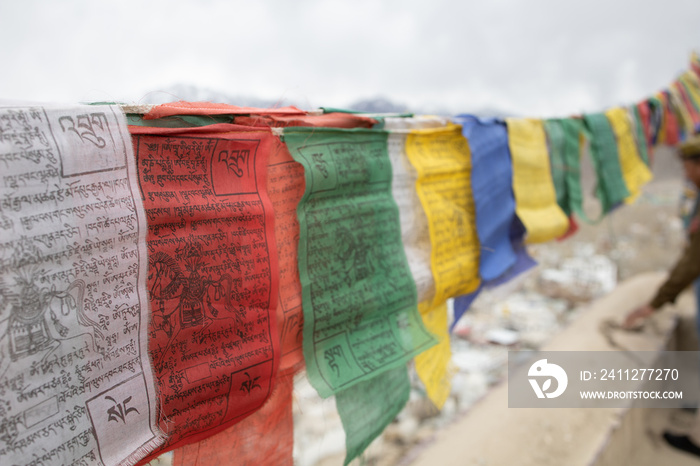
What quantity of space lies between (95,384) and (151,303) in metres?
0.14

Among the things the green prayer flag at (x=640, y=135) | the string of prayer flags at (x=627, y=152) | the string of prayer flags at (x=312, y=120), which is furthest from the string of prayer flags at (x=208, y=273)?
the green prayer flag at (x=640, y=135)

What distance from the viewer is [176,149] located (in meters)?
0.72

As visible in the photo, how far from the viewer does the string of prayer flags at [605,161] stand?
2291mm

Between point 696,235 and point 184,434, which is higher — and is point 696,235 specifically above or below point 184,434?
below

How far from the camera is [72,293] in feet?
1.90

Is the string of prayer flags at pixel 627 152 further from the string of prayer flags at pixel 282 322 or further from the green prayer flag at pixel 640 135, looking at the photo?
the string of prayer flags at pixel 282 322

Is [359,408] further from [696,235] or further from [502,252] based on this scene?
[696,235]

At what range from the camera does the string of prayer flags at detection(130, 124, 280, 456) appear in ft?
2.27

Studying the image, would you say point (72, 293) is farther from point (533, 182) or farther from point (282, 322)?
point (533, 182)

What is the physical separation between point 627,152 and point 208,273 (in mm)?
2834

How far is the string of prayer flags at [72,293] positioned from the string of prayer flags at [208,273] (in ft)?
0.13

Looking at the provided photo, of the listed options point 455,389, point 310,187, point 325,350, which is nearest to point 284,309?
point 325,350

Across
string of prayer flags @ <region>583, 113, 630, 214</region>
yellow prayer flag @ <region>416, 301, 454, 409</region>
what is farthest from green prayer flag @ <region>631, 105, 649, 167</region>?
yellow prayer flag @ <region>416, 301, 454, 409</region>

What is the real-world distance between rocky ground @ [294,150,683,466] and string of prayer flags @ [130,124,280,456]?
0.25 metres
